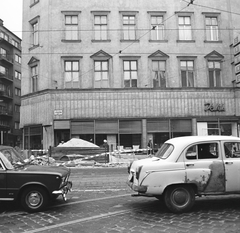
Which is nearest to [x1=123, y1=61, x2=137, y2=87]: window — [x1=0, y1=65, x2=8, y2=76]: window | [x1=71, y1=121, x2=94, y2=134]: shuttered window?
[x1=71, y1=121, x2=94, y2=134]: shuttered window

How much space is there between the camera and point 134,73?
84.0ft

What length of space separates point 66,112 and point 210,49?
14322mm

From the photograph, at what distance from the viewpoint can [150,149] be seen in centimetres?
2291

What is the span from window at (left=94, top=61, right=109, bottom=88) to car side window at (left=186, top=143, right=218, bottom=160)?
19196mm

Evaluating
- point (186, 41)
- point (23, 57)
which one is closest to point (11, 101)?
point (23, 57)

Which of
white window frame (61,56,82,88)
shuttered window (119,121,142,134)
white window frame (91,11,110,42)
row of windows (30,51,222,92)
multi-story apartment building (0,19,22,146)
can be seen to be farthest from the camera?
multi-story apartment building (0,19,22,146)

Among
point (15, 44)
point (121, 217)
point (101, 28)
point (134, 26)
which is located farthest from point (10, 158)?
point (15, 44)

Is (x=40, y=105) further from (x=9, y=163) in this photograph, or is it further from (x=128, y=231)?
(x=128, y=231)

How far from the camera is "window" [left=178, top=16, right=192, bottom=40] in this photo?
86.7ft

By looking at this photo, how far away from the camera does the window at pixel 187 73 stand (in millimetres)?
25812

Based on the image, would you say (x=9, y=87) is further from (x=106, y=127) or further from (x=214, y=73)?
(x=214, y=73)

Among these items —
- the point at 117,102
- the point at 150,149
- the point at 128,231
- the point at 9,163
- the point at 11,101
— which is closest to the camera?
the point at 128,231

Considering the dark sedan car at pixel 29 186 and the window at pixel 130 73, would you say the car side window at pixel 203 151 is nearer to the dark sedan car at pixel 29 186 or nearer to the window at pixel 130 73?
the dark sedan car at pixel 29 186

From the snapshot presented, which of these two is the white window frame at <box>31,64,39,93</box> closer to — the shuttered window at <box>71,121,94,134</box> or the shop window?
the shuttered window at <box>71,121,94,134</box>
